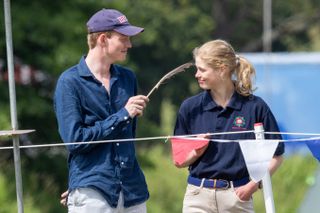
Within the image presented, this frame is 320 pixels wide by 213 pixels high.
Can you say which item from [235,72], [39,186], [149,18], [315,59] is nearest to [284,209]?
[39,186]

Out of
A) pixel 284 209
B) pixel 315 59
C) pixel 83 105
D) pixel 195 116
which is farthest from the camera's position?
pixel 315 59

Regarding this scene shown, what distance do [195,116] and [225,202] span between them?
1.53ft

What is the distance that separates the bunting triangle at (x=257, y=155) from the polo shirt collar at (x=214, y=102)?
32cm

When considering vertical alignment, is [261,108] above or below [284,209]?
above

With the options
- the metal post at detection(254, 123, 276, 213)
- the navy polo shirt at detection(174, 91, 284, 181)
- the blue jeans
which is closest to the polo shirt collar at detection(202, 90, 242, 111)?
the navy polo shirt at detection(174, 91, 284, 181)

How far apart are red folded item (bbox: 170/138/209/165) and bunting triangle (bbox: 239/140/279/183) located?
240 millimetres

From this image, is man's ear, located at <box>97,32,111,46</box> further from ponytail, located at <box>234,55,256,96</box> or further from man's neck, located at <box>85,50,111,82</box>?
ponytail, located at <box>234,55,256,96</box>

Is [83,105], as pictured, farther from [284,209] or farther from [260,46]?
[260,46]

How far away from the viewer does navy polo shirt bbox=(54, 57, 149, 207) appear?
199 inches

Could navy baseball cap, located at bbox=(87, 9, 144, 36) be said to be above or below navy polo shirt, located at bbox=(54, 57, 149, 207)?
above

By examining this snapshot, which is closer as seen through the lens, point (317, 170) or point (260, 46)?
point (317, 170)

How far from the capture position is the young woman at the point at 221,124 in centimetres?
538

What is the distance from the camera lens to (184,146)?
5.37 m

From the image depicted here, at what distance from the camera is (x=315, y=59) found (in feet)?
69.7
